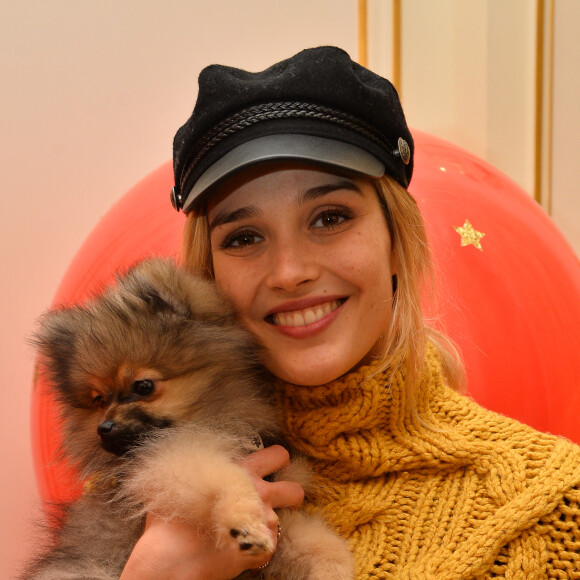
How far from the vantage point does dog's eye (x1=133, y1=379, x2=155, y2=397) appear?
1140 mm

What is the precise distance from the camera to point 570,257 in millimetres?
1792

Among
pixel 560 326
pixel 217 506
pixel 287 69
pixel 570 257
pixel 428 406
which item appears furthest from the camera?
pixel 570 257

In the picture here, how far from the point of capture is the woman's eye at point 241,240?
1324mm

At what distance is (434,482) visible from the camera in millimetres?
1243

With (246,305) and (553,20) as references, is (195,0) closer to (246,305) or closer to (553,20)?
(553,20)

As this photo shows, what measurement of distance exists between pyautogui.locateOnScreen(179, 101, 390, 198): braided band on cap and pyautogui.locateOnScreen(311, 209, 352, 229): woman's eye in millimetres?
160

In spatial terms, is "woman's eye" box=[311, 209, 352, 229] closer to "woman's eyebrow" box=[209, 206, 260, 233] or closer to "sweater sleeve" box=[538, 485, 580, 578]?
"woman's eyebrow" box=[209, 206, 260, 233]

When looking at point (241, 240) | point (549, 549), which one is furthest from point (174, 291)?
point (549, 549)

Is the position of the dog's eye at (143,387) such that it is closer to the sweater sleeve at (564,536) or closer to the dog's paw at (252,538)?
the dog's paw at (252,538)

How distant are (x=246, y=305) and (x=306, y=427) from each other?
285 mm

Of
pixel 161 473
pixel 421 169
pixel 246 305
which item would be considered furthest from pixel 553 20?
pixel 161 473

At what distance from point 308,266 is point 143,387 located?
0.39 m

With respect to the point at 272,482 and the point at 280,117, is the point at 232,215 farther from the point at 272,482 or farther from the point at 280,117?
the point at 272,482

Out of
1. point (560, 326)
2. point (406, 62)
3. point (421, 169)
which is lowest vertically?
point (560, 326)
